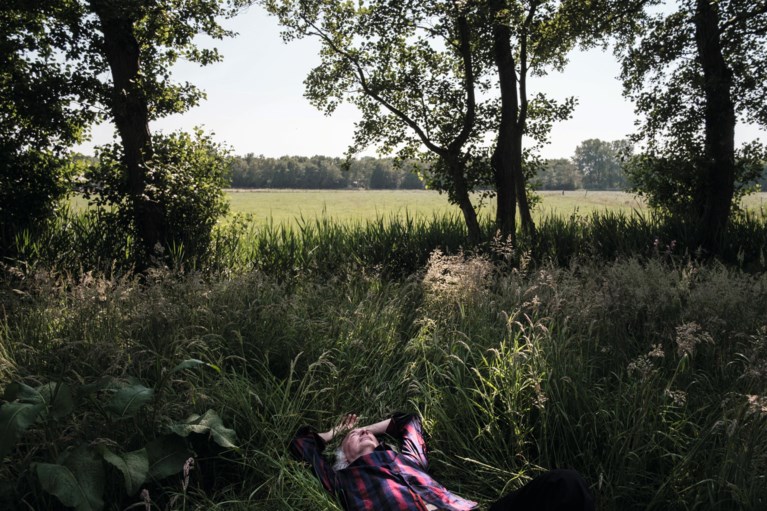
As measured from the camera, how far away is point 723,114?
28.6 feet

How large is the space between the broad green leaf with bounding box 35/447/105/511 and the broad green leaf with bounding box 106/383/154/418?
0.21 m

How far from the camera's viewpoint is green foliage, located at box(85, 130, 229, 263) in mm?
7324

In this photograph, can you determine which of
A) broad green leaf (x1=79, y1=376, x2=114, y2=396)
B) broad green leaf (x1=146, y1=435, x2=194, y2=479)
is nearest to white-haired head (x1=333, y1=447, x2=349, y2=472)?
broad green leaf (x1=146, y1=435, x2=194, y2=479)

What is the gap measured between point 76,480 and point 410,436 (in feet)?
5.39

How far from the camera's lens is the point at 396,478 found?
261 cm

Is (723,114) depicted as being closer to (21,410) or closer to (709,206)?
(709,206)

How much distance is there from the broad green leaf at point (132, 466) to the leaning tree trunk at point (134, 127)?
5285 millimetres

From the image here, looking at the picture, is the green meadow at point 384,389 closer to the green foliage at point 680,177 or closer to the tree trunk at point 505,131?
the tree trunk at point 505,131

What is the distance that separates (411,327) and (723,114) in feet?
24.6

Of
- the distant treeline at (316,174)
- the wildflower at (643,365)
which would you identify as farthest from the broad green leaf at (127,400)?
the distant treeline at (316,174)

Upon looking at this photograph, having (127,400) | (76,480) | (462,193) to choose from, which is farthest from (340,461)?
(462,193)

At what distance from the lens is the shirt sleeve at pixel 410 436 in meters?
2.87

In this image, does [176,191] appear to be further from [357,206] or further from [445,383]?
[357,206]

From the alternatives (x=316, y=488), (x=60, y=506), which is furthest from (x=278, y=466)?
(x=60, y=506)
